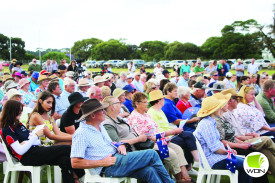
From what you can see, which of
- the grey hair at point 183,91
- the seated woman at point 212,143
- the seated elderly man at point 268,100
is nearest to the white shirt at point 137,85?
the grey hair at point 183,91

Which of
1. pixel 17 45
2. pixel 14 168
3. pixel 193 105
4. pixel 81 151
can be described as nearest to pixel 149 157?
pixel 81 151

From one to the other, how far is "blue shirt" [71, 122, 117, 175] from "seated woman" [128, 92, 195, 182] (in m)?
1.05

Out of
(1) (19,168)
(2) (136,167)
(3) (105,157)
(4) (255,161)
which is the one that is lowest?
(1) (19,168)

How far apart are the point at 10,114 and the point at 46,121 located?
0.80 meters

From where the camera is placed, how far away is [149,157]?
3428 millimetres

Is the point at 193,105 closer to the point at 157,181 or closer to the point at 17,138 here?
the point at 157,181

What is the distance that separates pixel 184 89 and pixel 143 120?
177 cm

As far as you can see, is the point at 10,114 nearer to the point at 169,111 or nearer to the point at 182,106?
the point at 169,111

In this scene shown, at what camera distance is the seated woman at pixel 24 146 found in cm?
374

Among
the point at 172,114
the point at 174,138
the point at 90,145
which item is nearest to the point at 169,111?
the point at 172,114

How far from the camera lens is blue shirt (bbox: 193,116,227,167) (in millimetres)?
3885

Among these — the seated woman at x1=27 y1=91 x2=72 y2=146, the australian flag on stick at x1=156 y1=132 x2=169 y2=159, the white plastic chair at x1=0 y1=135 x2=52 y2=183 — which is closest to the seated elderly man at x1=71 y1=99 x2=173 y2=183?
the australian flag on stick at x1=156 y1=132 x2=169 y2=159

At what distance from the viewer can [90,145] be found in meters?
3.34

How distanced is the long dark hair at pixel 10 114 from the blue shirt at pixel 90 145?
0.98 metres
